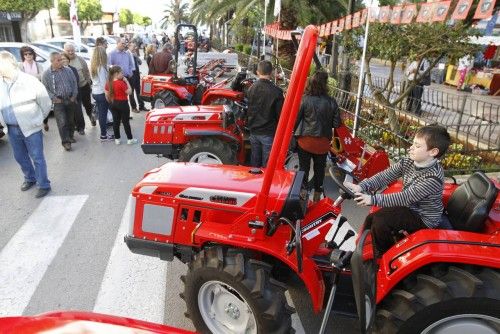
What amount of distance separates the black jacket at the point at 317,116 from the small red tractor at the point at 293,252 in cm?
A: 160

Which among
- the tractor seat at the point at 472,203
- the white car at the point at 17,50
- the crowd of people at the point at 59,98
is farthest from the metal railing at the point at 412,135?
the white car at the point at 17,50

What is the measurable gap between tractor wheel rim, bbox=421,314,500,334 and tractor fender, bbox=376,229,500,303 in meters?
0.28

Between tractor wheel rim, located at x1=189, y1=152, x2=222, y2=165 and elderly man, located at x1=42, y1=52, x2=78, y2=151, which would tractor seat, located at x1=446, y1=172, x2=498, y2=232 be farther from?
elderly man, located at x1=42, y1=52, x2=78, y2=151

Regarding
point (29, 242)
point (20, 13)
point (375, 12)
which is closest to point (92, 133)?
point (29, 242)

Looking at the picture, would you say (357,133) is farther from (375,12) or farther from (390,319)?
(390,319)

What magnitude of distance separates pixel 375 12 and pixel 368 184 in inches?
152

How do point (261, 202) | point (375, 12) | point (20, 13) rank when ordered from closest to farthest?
point (261, 202) < point (375, 12) < point (20, 13)

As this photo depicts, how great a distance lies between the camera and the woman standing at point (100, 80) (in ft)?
24.8

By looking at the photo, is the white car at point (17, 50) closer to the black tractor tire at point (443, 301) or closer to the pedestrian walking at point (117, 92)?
the pedestrian walking at point (117, 92)

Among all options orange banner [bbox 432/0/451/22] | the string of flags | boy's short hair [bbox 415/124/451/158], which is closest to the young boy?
boy's short hair [bbox 415/124/451/158]

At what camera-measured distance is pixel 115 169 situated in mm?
6328

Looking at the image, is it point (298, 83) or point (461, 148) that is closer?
point (298, 83)

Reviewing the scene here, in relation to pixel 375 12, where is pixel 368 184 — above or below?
below

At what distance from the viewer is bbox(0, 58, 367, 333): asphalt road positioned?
3.16 metres
